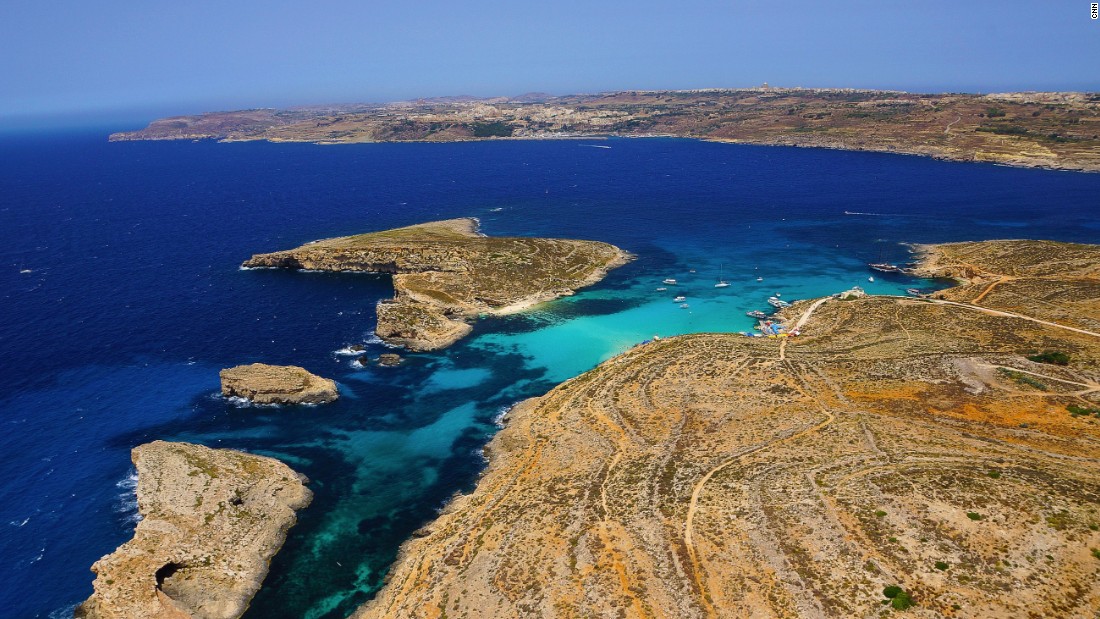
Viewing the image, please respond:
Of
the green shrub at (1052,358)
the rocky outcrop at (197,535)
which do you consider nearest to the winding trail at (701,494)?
the green shrub at (1052,358)

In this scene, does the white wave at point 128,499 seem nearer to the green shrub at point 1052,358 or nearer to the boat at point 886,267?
the green shrub at point 1052,358

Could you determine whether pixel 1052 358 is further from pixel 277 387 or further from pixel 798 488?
pixel 277 387

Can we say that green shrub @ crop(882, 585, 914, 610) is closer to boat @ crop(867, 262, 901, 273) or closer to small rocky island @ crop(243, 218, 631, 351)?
small rocky island @ crop(243, 218, 631, 351)

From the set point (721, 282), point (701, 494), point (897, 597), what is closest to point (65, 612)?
point (701, 494)

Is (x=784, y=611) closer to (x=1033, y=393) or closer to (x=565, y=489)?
(x=565, y=489)

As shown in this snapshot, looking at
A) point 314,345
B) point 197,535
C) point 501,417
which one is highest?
point 314,345
